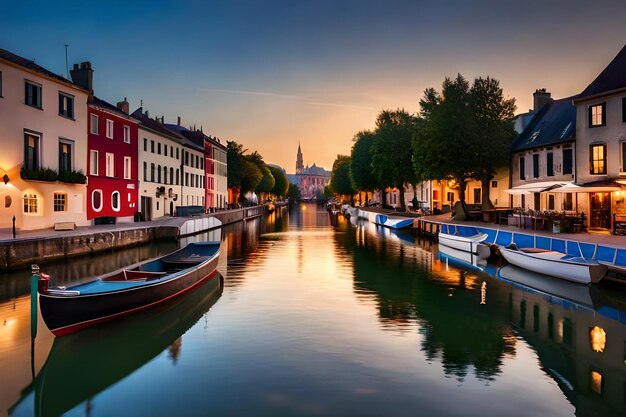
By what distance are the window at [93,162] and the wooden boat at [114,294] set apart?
80.7ft

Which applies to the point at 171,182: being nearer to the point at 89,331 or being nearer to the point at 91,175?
the point at 91,175

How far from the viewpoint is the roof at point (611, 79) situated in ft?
110

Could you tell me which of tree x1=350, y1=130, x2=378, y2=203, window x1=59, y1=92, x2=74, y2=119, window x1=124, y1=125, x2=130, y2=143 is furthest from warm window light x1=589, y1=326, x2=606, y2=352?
tree x1=350, y1=130, x2=378, y2=203

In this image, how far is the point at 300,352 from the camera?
13625mm

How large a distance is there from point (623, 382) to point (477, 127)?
132ft

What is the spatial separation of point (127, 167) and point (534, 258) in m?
39.3

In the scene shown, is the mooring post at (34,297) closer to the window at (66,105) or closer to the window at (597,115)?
the window at (66,105)

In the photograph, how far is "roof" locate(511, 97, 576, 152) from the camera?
4072cm

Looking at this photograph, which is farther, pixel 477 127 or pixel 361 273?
pixel 477 127

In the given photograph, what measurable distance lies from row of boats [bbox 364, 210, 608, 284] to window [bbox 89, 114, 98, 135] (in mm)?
31626

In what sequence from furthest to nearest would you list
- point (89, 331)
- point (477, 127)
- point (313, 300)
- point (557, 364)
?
point (477, 127)
point (313, 300)
point (89, 331)
point (557, 364)

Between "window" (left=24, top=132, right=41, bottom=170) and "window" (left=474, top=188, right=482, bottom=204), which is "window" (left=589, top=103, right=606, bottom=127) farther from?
"window" (left=24, top=132, right=41, bottom=170)

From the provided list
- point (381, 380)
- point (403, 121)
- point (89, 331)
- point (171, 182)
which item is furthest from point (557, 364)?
point (403, 121)

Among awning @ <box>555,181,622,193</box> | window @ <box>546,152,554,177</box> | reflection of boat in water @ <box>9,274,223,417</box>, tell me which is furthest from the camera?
window @ <box>546,152,554,177</box>
